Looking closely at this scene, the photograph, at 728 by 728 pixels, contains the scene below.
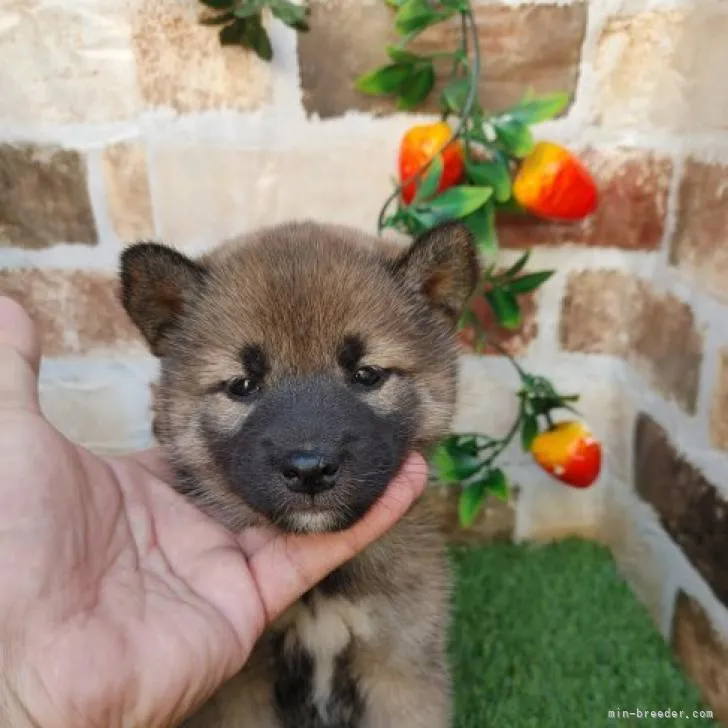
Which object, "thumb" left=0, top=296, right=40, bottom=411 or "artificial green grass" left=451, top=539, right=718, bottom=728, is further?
"artificial green grass" left=451, top=539, right=718, bottom=728

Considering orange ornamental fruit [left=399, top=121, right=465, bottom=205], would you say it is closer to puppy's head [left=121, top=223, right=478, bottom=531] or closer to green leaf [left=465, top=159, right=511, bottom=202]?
green leaf [left=465, top=159, right=511, bottom=202]

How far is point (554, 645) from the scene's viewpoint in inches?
61.3

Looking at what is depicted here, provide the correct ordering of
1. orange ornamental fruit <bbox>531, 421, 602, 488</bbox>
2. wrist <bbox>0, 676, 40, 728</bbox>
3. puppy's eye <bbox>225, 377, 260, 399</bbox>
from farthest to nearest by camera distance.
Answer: orange ornamental fruit <bbox>531, 421, 602, 488</bbox> < puppy's eye <bbox>225, 377, 260, 399</bbox> < wrist <bbox>0, 676, 40, 728</bbox>

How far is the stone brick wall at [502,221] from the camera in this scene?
1.44 meters

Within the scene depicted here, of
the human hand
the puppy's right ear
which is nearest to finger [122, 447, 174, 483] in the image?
the human hand

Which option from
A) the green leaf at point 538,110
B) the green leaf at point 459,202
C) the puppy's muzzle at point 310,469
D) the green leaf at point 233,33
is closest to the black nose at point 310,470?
the puppy's muzzle at point 310,469

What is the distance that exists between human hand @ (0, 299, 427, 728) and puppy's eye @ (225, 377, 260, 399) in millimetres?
233

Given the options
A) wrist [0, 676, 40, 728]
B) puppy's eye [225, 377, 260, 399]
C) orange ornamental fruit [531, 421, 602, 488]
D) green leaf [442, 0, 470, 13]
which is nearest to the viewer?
wrist [0, 676, 40, 728]

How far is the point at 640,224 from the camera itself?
1.60m

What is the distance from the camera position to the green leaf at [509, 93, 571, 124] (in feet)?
4.62

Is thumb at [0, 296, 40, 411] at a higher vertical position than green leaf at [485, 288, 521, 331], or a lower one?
higher

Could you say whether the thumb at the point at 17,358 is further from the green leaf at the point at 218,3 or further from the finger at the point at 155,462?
the green leaf at the point at 218,3

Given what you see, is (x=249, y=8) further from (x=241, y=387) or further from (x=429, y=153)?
(x=241, y=387)

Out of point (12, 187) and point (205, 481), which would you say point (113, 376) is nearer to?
point (12, 187)
